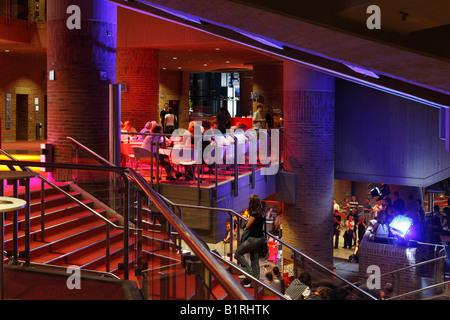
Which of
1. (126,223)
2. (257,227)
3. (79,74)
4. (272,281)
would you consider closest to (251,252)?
(257,227)

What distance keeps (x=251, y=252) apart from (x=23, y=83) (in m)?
16.2

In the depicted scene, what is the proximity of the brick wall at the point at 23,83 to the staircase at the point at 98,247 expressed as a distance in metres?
12.2

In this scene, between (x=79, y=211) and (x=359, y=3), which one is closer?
(x=359, y=3)

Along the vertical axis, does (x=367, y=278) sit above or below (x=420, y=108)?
below

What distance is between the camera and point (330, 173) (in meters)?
16.3

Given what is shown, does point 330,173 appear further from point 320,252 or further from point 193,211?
point 193,211

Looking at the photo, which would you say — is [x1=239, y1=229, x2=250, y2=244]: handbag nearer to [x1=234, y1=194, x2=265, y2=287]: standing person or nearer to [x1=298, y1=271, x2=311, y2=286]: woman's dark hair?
[x1=234, y1=194, x2=265, y2=287]: standing person

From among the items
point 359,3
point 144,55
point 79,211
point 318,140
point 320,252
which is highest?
point 144,55

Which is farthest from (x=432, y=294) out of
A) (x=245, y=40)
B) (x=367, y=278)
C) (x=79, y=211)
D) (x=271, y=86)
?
(x=271, y=86)

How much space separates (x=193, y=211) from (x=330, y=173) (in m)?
8.45

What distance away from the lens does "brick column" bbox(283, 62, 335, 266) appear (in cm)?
1587

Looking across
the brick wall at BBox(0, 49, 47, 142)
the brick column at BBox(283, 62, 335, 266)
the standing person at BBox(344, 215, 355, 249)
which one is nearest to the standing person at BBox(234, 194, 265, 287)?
the brick column at BBox(283, 62, 335, 266)

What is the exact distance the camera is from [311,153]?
52.5 ft
